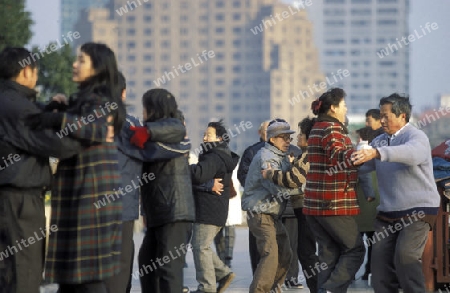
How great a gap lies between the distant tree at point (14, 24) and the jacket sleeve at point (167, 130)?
20.1m

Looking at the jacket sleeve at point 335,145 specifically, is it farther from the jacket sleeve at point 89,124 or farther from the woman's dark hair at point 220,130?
the jacket sleeve at point 89,124

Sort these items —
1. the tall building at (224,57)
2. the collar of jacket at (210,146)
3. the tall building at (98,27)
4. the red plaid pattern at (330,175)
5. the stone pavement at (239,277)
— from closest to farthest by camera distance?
Result: the red plaid pattern at (330,175) < the collar of jacket at (210,146) < the stone pavement at (239,277) < the tall building at (98,27) < the tall building at (224,57)

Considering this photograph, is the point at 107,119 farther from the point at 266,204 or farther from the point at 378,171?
the point at 266,204

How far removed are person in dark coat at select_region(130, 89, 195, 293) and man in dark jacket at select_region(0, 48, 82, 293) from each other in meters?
1.51

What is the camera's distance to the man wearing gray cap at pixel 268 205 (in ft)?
31.6

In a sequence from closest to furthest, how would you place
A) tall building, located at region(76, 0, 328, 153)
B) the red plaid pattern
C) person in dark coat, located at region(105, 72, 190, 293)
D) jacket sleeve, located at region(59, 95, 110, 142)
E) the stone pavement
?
jacket sleeve, located at region(59, 95, 110, 142)
person in dark coat, located at region(105, 72, 190, 293)
the red plaid pattern
the stone pavement
tall building, located at region(76, 0, 328, 153)

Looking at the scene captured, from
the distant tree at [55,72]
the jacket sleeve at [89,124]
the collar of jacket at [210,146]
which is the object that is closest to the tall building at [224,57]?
the distant tree at [55,72]

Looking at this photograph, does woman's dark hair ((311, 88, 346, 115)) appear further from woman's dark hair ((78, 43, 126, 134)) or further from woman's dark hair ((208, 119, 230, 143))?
woman's dark hair ((78, 43, 126, 134))

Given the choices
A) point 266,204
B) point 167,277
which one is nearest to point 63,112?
point 167,277

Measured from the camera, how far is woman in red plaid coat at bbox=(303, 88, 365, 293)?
853 centimetres

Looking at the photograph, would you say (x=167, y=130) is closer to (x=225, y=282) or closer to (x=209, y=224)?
(x=209, y=224)

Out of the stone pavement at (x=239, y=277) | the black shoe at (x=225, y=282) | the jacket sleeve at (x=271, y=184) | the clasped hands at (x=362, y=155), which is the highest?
the clasped hands at (x=362, y=155)

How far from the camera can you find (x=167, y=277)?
788 cm

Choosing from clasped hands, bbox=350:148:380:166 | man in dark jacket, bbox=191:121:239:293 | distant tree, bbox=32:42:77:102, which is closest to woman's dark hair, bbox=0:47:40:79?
clasped hands, bbox=350:148:380:166
